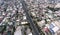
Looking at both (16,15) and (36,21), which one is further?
(16,15)

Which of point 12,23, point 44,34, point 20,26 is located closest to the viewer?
point 44,34

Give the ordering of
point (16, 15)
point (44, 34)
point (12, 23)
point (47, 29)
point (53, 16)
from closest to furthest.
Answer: point (44, 34), point (47, 29), point (12, 23), point (53, 16), point (16, 15)

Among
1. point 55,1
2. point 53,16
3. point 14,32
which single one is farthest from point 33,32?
point 55,1

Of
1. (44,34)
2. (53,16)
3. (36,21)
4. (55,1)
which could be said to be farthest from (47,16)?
(55,1)

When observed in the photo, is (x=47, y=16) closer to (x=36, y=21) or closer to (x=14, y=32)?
(x=36, y=21)

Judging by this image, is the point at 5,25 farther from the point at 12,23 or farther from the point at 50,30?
the point at 50,30

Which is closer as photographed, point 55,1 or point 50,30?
point 50,30

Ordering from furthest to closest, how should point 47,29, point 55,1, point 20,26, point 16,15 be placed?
point 55,1
point 16,15
point 20,26
point 47,29

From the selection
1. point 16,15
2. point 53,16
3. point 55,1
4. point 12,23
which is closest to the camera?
point 12,23

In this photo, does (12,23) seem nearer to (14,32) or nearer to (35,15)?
(14,32)
